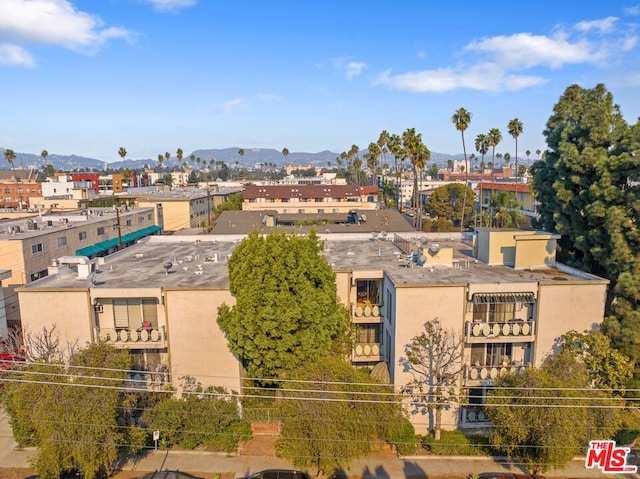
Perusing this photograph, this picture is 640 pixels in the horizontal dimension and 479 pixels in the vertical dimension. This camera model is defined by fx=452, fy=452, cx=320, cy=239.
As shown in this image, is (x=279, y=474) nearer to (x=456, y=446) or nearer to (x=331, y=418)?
(x=331, y=418)

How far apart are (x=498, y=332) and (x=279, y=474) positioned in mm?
12594

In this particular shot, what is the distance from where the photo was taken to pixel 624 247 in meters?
24.6

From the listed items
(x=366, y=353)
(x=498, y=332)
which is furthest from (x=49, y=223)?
(x=498, y=332)

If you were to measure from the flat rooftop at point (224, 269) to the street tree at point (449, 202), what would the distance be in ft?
209

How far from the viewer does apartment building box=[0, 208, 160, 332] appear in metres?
38.4

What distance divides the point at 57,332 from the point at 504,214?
56.1 metres

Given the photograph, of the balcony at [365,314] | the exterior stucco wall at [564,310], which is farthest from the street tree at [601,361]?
the balcony at [365,314]

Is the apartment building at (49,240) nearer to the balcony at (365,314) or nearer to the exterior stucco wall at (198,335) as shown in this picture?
the exterior stucco wall at (198,335)

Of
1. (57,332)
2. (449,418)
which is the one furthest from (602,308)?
(57,332)

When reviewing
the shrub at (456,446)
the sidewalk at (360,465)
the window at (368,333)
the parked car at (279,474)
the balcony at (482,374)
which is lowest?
the sidewalk at (360,465)

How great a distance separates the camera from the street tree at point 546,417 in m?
18.4

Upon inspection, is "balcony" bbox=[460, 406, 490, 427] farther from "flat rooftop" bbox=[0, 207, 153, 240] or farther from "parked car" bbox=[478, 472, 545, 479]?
"flat rooftop" bbox=[0, 207, 153, 240]

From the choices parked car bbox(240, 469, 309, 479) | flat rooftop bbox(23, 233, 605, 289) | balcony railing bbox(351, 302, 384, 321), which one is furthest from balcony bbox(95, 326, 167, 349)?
balcony railing bbox(351, 302, 384, 321)

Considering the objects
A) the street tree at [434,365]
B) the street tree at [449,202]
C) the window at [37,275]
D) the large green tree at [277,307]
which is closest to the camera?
the large green tree at [277,307]
